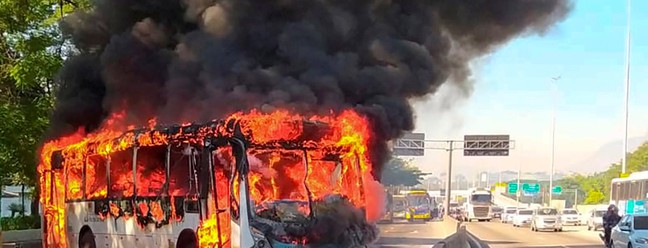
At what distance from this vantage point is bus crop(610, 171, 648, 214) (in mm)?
29016

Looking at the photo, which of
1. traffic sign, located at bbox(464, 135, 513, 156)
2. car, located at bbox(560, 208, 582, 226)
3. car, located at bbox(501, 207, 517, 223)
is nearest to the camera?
car, located at bbox(560, 208, 582, 226)

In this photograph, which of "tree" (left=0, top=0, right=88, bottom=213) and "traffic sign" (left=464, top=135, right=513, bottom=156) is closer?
"tree" (left=0, top=0, right=88, bottom=213)

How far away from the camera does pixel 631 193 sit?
100 ft

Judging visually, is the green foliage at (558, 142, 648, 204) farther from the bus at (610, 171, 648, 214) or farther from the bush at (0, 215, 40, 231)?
the bush at (0, 215, 40, 231)

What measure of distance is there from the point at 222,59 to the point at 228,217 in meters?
5.03

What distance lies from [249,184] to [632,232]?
12.9 metres

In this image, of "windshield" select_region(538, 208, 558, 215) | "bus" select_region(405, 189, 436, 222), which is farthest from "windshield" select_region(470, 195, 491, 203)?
"windshield" select_region(538, 208, 558, 215)

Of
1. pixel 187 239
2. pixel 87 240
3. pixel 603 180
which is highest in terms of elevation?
pixel 187 239

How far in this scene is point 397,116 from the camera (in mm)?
12758

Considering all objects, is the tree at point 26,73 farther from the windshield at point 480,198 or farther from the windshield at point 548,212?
the windshield at point 480,198

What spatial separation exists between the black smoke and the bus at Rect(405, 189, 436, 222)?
32946mm

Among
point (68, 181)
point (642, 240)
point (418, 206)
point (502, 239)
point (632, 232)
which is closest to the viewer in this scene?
point (68, 181)

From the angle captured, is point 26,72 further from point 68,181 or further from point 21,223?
point 21,223

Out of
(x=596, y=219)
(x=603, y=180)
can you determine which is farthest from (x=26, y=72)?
(x=603, y=180)
